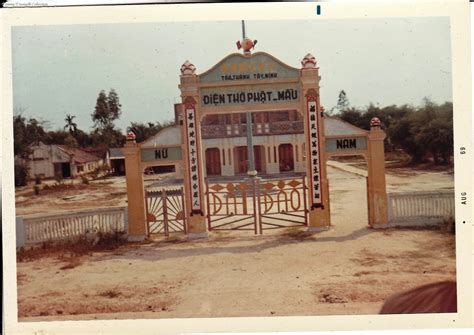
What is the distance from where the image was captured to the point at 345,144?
371 inches

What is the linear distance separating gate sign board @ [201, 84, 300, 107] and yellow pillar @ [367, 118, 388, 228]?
1.52 meters

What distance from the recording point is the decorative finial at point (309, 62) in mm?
8874

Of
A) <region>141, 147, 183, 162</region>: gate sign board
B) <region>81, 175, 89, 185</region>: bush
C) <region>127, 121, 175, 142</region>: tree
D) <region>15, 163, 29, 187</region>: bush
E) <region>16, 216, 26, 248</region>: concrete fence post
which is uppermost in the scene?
<region>127, 121, 175, 142</region>: tree

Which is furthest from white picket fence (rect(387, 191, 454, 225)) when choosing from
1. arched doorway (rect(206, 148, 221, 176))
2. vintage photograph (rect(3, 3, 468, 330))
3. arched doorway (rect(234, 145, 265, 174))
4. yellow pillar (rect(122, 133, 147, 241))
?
arched doorway (rect(206, 148, 221, 176))

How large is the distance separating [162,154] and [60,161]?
6.53ft

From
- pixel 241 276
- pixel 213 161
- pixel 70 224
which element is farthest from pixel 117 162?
pixel 213 161

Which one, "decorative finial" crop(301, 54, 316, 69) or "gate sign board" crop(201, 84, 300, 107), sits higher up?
"decorative finial" crop(301, 54, 316, 69)

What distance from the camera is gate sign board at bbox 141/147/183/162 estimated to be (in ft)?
31.0

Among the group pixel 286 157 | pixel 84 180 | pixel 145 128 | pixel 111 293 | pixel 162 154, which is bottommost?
pixel 111 293

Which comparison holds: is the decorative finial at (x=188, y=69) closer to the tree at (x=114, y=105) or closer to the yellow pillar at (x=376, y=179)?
the tree at (x=114, y=105)

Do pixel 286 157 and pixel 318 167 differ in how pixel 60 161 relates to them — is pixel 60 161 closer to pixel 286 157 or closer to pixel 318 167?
pixel 318 167

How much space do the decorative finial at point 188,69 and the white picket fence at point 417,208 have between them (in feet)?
13.3

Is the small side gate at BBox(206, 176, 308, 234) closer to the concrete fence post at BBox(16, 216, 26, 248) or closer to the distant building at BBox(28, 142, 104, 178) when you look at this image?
the distant building at BBox(28, 142, 104, 178)

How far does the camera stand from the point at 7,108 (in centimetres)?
808
